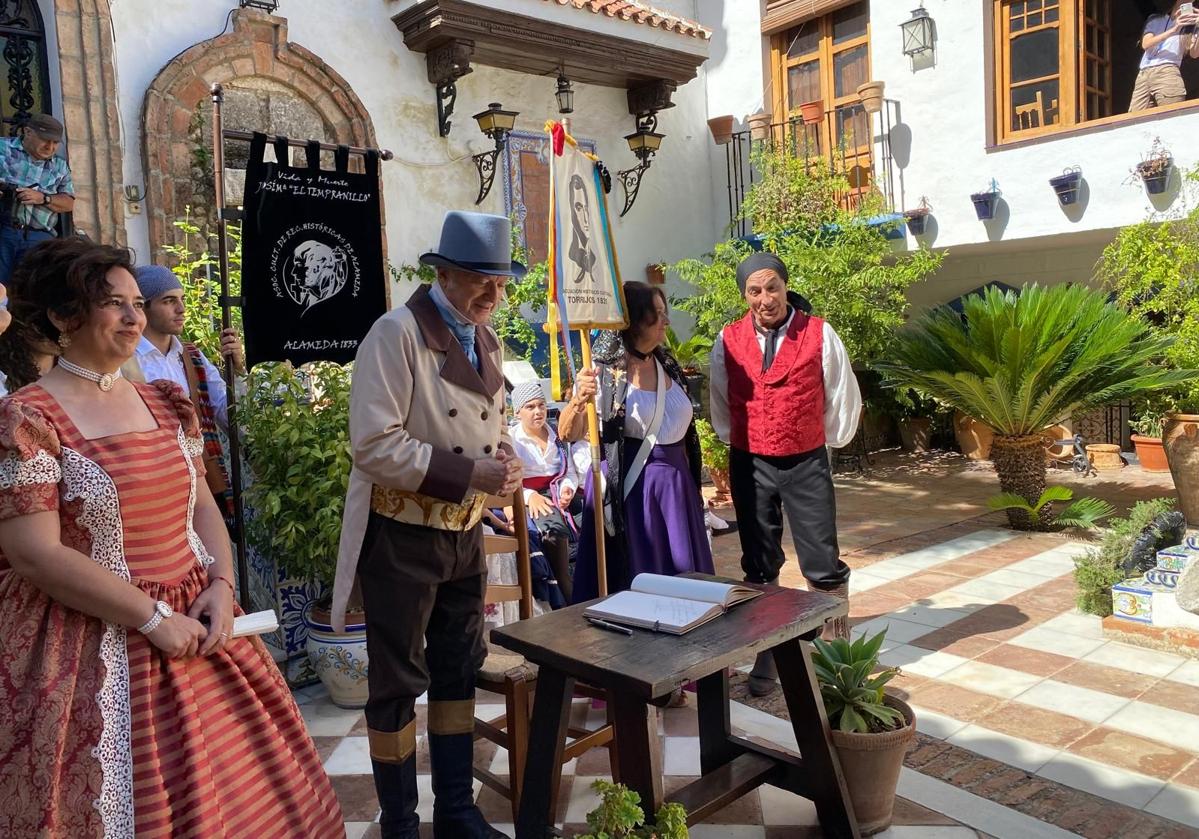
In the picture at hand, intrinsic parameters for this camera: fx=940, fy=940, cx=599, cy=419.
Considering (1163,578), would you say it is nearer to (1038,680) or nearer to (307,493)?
(1038,680)

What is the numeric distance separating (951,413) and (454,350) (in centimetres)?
952

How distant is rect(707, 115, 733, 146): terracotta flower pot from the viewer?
11172 mm

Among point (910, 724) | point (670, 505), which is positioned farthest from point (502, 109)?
point (910, 724)

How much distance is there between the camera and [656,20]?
9.49 m

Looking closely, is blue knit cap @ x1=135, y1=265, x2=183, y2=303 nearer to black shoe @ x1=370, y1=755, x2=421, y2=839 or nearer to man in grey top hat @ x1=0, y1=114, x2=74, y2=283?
man in grey top hat @ x1=0, y1=114, x2=74, y2=283

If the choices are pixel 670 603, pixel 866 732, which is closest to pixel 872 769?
pixel 866 732

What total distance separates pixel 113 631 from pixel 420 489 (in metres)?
0.83

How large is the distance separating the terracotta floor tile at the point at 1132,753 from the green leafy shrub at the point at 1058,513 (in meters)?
3.31

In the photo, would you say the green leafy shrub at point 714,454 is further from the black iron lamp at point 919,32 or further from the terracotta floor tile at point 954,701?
the black iron lamp at point 919,32

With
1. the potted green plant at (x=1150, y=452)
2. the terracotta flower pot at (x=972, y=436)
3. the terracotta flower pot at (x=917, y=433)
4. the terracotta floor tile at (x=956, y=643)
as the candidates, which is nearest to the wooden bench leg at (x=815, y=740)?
the terracotta floor tile at (x=956, y=643)

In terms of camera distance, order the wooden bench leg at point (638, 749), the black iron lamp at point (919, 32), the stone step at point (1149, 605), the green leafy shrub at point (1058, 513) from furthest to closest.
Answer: the black iron lamp at point (919, 32), the green leafy shrub at point (1058, 513), the stone step at point (1149, 605), the wooden bench leg at point (638, 749)

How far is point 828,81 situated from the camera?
10773mm

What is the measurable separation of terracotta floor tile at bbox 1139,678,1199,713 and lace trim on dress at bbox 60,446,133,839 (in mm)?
3655

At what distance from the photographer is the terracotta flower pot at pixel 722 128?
11.2m
